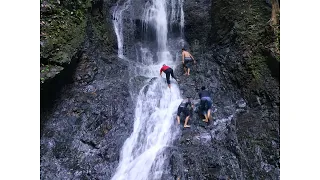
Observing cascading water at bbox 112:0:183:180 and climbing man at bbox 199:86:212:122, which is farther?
climbing man at bbox 199:86:212:122

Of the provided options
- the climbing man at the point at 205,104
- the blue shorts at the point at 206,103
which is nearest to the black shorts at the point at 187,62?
the climbing man at the point at 205,104

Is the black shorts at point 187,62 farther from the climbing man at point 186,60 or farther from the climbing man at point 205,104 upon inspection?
the climbing man at point 205,104

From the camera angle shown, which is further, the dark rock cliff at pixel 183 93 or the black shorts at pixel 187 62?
the black shorts at pixel 187 62

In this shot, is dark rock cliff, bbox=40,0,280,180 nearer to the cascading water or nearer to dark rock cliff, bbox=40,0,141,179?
dark rock cliff, bbox=40,0,141,179

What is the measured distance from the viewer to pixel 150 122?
832 centimetres

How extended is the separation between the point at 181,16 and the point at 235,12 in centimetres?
400

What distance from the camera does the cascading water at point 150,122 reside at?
696cm

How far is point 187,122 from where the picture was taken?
808cm

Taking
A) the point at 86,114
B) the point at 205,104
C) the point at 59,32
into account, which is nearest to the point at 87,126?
the point at 86,114

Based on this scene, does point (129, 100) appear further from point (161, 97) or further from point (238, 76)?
point (238, 76)

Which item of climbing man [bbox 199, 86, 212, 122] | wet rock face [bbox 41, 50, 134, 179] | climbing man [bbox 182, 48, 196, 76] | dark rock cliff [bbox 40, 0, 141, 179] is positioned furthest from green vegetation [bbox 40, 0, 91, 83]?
climbing man [bbox 199, 86, 212, 122]

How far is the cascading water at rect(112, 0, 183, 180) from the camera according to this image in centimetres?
696

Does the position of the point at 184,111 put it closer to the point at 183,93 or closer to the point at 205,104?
the point at 205,104

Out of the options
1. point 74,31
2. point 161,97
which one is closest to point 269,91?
point 161,97
